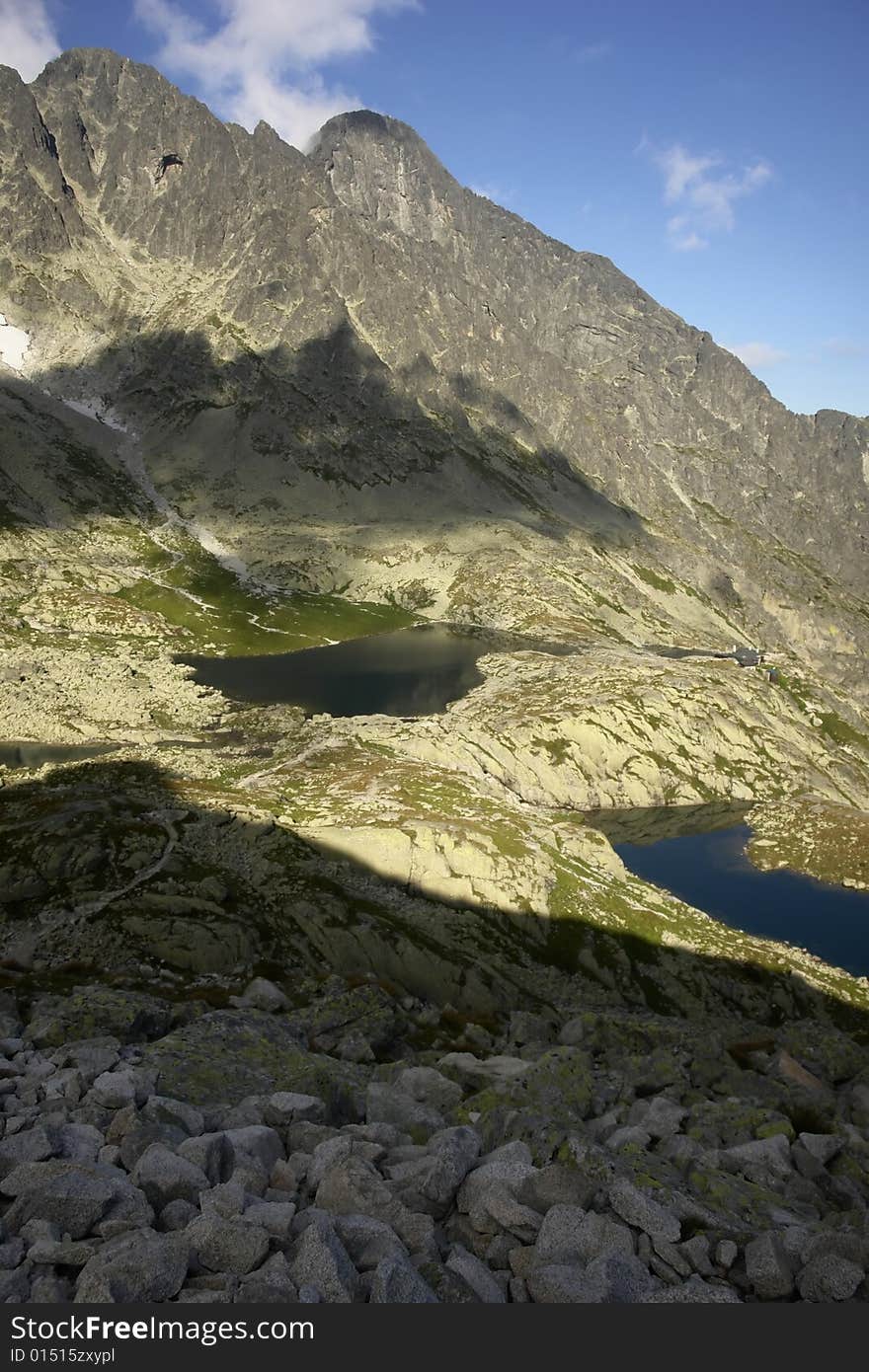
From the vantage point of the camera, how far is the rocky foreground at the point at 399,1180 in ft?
31.0

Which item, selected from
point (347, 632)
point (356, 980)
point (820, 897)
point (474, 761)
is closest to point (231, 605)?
point (347, 632)

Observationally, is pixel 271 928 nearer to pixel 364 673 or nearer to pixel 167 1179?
pixel 167 1179

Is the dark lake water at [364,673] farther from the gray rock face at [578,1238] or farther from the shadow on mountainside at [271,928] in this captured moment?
the gray rock face at [578,1238]

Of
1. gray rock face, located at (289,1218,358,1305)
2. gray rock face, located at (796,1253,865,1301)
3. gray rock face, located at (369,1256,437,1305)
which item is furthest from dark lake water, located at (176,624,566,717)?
gray rock face, located at (369,1256,437,1305)

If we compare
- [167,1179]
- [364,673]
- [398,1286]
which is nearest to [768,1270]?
[398,1286]

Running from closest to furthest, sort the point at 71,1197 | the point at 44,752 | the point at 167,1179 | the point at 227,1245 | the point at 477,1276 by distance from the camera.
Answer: the point at 227,1245, the point at 477,1276, the point at 71,1197, the point at 167,1179, the point at 44,752

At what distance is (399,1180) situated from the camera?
12.4 metres

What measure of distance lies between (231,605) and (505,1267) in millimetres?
195340

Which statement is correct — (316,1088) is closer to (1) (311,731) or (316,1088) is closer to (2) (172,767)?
(2) (172,767)

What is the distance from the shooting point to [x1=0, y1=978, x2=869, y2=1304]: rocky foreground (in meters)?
9.44

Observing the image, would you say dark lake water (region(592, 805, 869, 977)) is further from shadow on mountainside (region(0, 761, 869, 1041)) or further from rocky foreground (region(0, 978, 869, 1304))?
rocky foreground (region(0, 978, 869, 1304))

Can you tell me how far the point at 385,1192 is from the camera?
11.5 m

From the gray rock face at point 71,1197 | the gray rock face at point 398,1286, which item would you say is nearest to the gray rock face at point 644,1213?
the gray rock face at point 398,1286

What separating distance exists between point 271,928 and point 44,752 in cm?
5964
